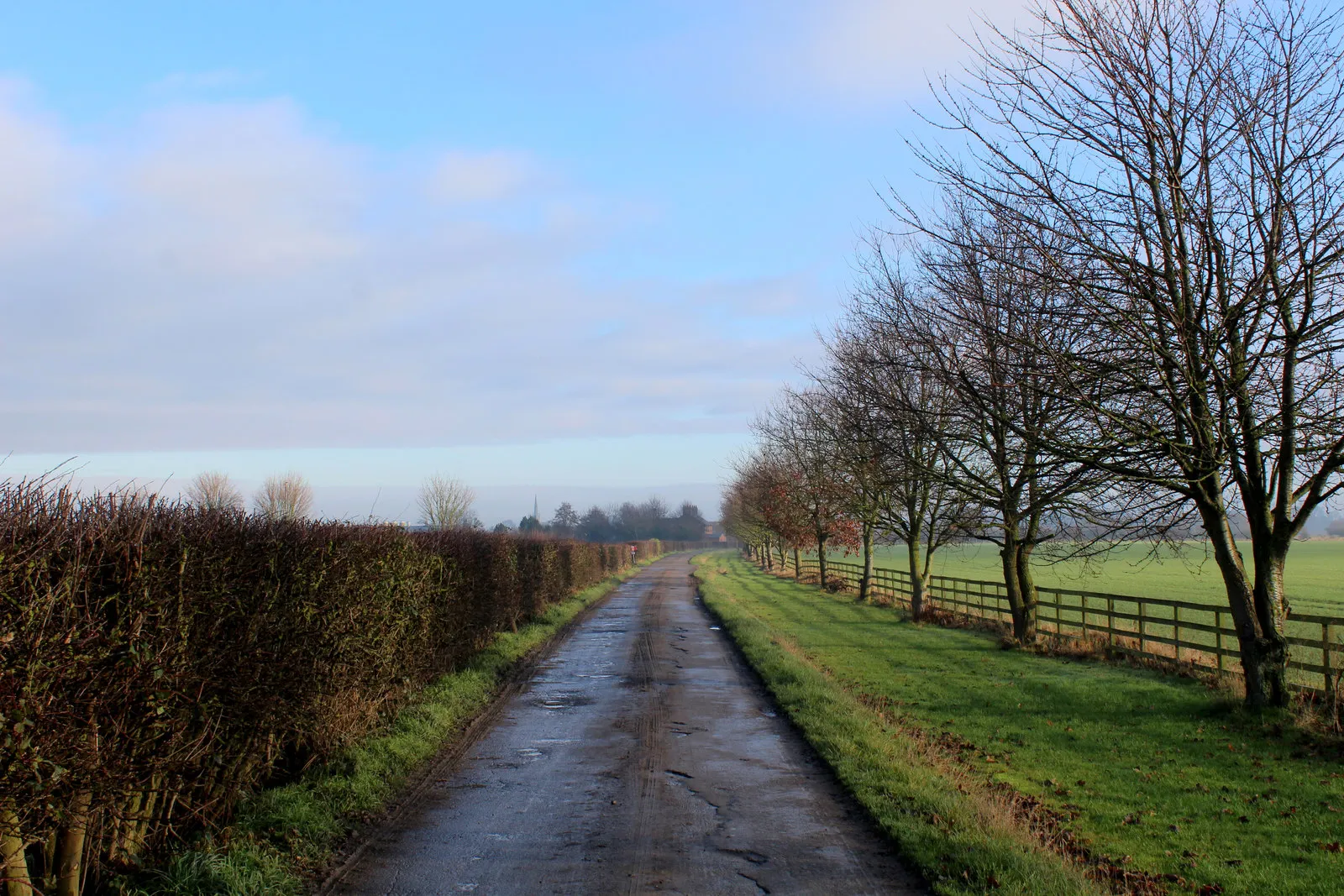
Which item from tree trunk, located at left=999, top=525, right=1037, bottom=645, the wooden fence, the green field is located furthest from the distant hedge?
the green field

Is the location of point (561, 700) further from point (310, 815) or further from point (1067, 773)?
point (1067, 773)

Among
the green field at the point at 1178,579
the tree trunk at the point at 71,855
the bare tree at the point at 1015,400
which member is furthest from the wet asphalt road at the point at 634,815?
the green field at the point at 1178,579

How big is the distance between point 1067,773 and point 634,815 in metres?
4.68

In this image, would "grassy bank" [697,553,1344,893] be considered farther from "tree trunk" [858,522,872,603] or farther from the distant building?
the distant building

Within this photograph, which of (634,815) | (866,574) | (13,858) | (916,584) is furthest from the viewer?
(866,574)

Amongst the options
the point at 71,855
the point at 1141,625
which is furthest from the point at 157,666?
the point at 1141,625

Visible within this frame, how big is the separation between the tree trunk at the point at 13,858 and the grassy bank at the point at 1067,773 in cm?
486

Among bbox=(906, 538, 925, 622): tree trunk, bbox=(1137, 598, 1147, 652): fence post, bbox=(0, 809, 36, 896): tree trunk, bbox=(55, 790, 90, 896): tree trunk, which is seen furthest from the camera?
bbox=(906, 538, 925, 622): tree trunk

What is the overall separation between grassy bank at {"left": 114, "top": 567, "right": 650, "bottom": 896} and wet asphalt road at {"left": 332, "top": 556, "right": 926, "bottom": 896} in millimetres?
360

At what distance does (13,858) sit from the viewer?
4.11m

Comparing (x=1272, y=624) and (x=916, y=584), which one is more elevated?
(x=1272, y=624)

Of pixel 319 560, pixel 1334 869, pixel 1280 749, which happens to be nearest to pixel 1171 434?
pixel 1280 749

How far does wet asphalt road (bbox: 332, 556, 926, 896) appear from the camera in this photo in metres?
5.64

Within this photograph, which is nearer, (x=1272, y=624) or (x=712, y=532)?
(x=1272, y=624)
